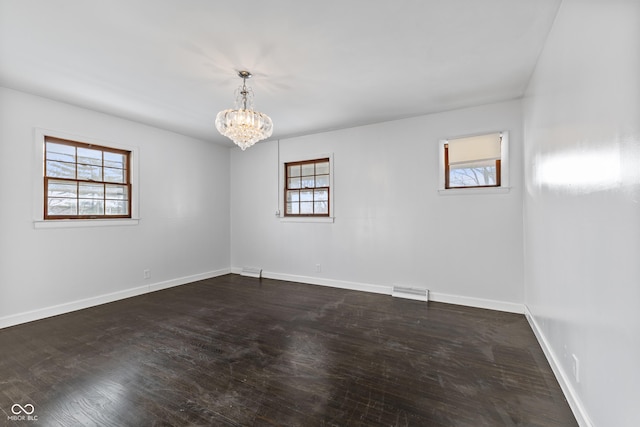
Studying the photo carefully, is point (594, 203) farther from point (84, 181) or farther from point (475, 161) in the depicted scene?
point (84, 181)

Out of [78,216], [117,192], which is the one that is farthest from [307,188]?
[78,216]

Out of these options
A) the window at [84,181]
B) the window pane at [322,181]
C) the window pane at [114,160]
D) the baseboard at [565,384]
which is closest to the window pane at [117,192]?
the window at [84,181]

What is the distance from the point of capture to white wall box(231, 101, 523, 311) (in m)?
3.69

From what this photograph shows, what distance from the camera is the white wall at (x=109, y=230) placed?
324cm

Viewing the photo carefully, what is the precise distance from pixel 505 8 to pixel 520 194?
2.36 meters

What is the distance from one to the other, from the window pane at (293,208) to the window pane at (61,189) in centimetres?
325

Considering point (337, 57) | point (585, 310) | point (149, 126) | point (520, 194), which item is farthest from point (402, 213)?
point (149, 126)

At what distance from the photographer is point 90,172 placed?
3.98 metres

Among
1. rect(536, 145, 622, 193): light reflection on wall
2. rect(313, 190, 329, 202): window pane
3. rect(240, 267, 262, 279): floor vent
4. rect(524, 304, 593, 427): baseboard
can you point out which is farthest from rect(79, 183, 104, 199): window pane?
rect(524, 304, 593, 427): baseboard

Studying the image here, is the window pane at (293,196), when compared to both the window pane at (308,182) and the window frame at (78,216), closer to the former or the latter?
the window pane at (308,182)

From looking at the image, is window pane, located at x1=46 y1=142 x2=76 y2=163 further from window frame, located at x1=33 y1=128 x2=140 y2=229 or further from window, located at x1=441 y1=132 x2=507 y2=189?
window, located at x1=441 y1=132 x2=507 y2=189

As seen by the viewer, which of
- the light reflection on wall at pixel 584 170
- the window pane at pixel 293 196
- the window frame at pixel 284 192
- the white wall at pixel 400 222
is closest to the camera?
the light reflection on wall at pixel 584 170

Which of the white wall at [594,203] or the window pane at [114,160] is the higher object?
the window pane at [114,160]

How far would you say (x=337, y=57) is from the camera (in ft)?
8.60
